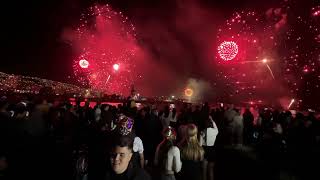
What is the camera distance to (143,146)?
34.5 ft

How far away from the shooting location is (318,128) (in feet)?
37.7

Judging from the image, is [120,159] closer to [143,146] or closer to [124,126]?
[124,126]

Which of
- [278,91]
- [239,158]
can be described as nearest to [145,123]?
[239,158]

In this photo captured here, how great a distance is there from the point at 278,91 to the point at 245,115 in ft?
145

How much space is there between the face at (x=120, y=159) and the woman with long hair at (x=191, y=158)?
7.75 ft

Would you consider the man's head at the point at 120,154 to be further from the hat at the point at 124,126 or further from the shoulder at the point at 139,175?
the hat at the point at 124,126

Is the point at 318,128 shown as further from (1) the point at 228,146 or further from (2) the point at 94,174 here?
(2) the point at 94,174

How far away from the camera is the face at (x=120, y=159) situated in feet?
11.0

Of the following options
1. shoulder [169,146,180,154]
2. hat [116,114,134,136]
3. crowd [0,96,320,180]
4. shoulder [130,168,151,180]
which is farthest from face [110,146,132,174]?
shoulder [169,146,180,154]

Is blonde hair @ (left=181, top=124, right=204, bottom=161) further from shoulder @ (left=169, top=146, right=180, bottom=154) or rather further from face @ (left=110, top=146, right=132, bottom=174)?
face @ (left=110, top=146, right=132, bottom=174)

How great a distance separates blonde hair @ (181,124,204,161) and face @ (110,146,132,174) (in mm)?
2405

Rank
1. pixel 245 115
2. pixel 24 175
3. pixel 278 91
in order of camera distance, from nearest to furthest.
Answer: pixel 24 175 < pixel 245 115 < pixel 278 91

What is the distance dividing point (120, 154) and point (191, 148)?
8.44 feet

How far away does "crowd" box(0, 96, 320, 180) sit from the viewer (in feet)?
14.4
